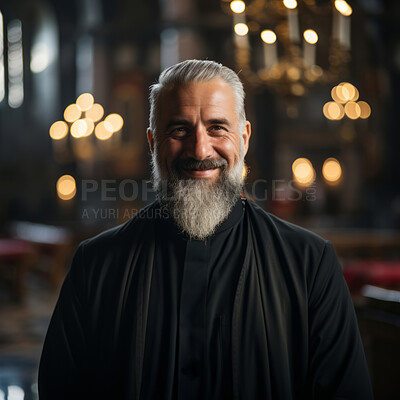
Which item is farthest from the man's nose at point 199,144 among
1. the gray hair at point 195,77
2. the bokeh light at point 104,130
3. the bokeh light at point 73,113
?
the bokeh light at point 73,113

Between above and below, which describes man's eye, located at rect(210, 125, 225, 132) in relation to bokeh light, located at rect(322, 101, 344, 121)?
below

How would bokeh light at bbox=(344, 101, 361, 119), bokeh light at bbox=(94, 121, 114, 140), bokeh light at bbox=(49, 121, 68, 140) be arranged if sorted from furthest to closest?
bokeh light at bbox=(344, 101, 361, 119) → bokeh light at bbox=(49, 121, 68, 140) → bokeh light at bbox=(94, 121, 114, 140)

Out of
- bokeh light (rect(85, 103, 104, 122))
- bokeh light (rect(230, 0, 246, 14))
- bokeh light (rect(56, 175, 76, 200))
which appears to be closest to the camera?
bokeh light (rect(230, 0, 246, 14))

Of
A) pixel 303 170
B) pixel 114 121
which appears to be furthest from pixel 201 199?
pixel 303 170

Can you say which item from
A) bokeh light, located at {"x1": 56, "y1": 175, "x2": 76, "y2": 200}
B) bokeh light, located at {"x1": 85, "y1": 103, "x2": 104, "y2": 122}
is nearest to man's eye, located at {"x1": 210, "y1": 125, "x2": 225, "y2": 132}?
bokeh light, located at {"x1": 85, "y1": 103, "x2": 104, "y2": 122}

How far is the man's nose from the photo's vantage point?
135 cm

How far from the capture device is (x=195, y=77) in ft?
4.46

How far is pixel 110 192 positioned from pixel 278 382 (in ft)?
54.2

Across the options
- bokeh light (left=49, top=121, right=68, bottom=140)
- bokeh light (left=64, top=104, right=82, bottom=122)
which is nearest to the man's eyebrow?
bokeh light (left=64, top=104, right=82, bottom=122)

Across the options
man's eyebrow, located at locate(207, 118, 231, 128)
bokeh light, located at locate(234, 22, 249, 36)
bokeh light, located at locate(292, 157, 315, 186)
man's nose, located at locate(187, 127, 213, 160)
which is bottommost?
man's nose, located at locate(187, 127, 213, 160)

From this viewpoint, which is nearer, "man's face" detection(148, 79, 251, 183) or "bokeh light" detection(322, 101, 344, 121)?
"man's face" detection(148, 79, 251, 183)

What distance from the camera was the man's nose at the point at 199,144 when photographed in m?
1.35

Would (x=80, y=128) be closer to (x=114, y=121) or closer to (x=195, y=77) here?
(x=114, y=121)

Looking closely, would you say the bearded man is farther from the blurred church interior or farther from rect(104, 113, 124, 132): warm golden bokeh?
the blurred church interior
